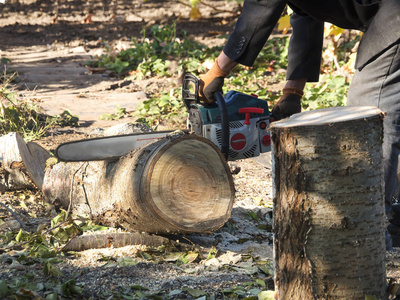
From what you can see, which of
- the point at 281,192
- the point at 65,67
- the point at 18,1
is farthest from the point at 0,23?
the point at 281,192

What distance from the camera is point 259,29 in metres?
2.53

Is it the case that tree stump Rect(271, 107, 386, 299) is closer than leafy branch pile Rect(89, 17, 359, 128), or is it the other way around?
tree stump Rect(271, 107, 386, 299)

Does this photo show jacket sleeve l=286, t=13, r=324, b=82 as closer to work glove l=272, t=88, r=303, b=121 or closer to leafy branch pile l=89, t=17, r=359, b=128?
work glove l=272, t=88, r=303, b=121

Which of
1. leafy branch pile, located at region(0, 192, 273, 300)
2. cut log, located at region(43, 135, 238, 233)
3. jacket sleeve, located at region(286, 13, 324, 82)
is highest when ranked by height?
jacket sleeve, located at region(286, 13, 324, 82)

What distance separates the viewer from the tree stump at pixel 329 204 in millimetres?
1722

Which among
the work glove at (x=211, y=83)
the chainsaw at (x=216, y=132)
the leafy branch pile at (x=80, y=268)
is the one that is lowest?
the leafy branch pile at (x=80, y=268)

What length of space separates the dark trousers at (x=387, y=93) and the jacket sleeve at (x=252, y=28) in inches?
19.9

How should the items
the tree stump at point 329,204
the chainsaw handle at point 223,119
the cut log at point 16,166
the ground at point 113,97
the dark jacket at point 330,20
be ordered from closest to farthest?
the tree stump at point 329,204
the ground at point 113,97
the dark jacket at point 330,20
the chainsaw handle at point 223,119
the cut log at point 16,166

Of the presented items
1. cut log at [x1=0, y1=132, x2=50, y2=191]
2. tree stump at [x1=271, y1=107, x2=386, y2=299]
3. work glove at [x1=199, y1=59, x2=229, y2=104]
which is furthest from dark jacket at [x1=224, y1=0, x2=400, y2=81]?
cut log at [x1=0, y1=132, x2=50, y2=191]

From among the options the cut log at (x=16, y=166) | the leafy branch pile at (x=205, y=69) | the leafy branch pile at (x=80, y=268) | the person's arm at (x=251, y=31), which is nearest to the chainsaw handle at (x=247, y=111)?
the person's arm at (x=251, y=31)

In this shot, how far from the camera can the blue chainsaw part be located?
307 centimetres

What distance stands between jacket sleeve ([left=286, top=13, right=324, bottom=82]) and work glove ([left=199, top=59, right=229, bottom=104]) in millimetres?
405

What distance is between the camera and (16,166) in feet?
11.1

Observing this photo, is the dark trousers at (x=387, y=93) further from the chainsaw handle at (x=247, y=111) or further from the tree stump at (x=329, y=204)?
the chainsaw handle at (x=247, y=111)
